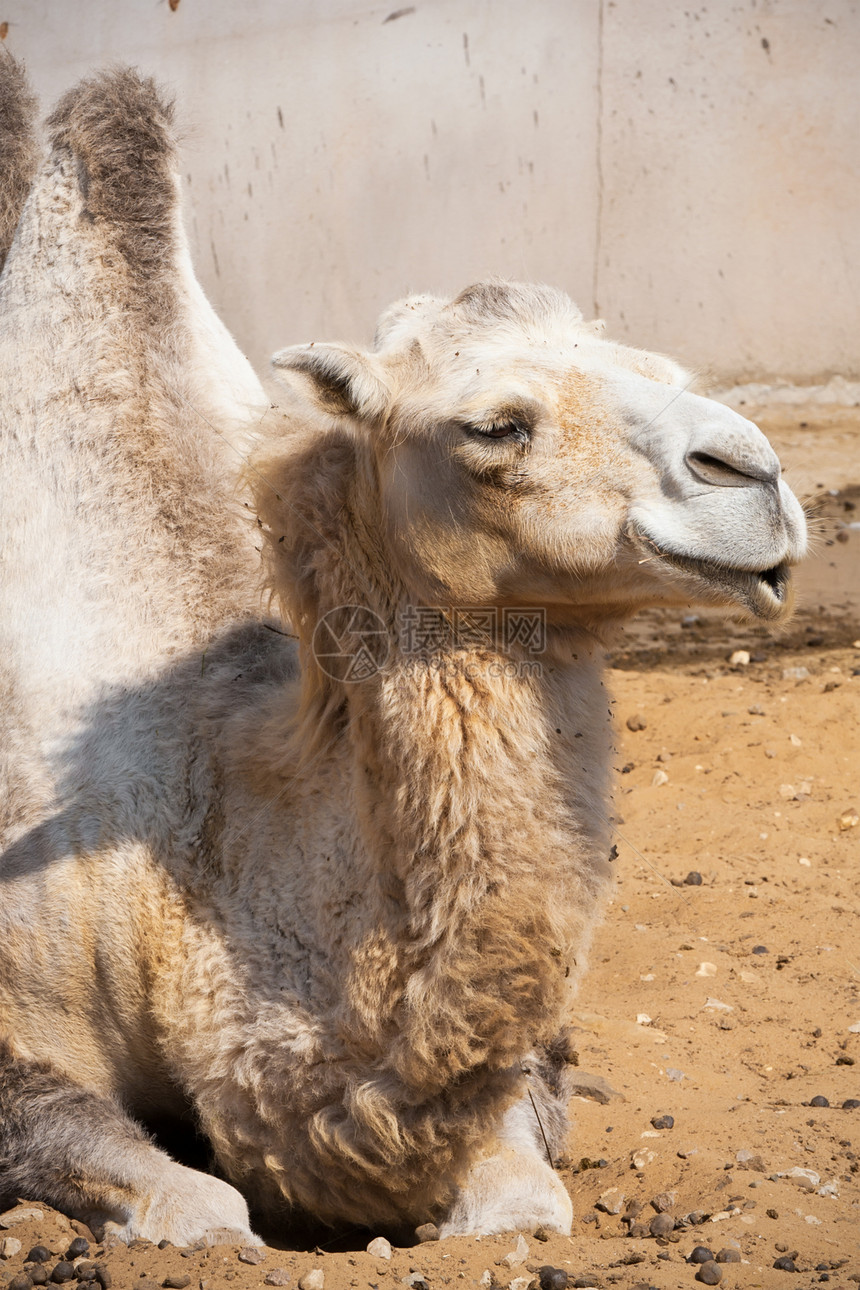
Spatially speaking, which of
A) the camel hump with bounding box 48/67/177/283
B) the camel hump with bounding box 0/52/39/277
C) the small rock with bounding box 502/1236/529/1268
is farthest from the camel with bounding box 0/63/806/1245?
the camel hump with bounding box 0/52/39/277

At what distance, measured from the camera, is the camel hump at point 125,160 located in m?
3.71

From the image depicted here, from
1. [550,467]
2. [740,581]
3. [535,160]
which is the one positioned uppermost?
[535,160]

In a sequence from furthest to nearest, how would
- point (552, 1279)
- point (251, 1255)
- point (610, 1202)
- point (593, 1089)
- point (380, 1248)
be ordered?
point (593, 1089), point (610, 1202), point (380, 1248), point (251, 1255), point (552, 1279)

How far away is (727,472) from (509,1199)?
157cm

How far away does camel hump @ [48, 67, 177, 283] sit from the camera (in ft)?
12.2

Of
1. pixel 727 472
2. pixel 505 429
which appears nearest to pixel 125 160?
pixel 505 429

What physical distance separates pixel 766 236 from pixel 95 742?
7897 millimetres

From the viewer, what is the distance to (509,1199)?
2.71 meters

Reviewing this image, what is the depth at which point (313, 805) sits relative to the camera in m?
2.76

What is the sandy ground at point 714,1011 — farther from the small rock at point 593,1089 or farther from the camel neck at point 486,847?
the camel neck at point 486,847

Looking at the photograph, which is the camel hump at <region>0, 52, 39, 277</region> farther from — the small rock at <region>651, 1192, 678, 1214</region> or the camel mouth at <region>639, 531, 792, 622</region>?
the small rock at <region>651, 1192, 678, 1214</region>

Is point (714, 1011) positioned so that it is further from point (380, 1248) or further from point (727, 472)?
point (727, 472)

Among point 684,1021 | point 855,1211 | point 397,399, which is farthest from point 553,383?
point 684,1021

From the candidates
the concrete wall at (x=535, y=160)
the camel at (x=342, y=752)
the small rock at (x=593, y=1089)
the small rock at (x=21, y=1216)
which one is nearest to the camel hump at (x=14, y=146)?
the camel at (x=342, y=752)
